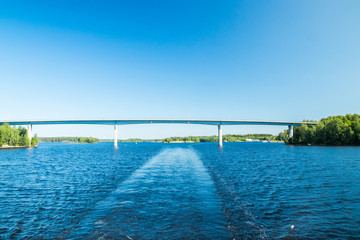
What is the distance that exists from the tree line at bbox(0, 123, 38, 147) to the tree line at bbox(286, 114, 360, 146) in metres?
156

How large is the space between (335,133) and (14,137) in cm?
16436

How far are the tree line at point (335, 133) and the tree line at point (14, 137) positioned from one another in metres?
156

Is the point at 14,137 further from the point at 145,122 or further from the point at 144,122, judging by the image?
the point at 145,122

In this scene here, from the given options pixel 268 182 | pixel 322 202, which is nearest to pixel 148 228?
pixel 322 202

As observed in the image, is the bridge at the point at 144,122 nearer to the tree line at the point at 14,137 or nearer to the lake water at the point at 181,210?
the tree line at the point at 14,137

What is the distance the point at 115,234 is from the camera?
30.3ft

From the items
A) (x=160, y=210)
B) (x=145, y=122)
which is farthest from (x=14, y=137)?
(x=160, y=210)

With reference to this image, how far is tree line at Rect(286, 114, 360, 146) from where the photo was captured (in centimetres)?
9609

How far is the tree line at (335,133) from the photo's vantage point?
315 feet

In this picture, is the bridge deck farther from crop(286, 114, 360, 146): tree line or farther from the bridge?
crop(286, 114, 360, 146): tree line

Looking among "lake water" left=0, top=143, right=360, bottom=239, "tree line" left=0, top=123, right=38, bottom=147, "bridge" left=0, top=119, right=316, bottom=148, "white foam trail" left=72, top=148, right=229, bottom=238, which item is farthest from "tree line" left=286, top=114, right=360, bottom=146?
"tree line" left=0, top=123, right=38, bottom=147

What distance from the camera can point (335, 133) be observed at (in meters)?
97.9

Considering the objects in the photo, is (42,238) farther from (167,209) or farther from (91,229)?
(167,209)

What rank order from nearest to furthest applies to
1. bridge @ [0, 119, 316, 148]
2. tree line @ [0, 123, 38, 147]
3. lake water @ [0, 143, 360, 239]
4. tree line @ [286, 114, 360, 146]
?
lake water @ [0, 143, 360, 239], tree line @ [286, 114, 360, 146], tree line @ [0, 123, 38, 147], bridge @ [0, 119, 316, 148]
